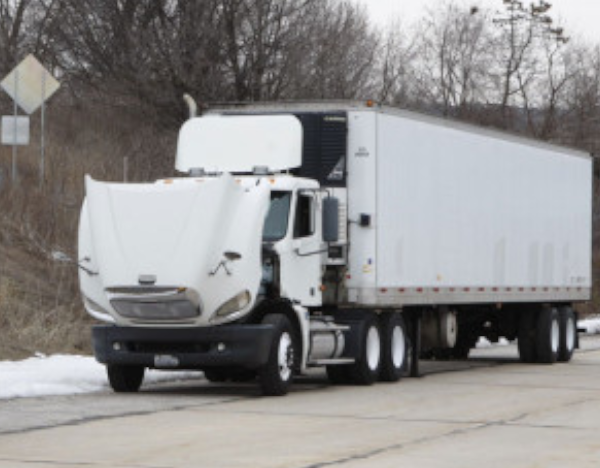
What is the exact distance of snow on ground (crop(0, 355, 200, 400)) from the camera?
20.5 meters

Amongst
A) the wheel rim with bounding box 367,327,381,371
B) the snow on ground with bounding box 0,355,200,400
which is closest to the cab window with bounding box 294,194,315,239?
the wheel rim with bounding box 367,327,381,371

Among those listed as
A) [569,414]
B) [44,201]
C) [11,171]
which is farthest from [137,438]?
[11,171]

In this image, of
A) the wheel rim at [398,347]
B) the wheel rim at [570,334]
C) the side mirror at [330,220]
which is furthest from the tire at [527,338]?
the side mirror at [330,220]

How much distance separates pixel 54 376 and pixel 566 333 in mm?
12764

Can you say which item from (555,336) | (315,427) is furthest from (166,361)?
(555,336)

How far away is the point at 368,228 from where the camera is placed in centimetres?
2350

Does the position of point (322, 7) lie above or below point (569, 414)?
above

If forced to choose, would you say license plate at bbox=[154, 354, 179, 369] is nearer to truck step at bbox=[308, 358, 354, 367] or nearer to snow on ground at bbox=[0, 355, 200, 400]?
snow on ground at bbox=[0, 355, 200, 400]

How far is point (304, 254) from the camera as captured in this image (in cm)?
2238

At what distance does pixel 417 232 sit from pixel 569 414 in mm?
6228

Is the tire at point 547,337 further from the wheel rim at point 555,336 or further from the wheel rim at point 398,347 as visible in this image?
the wheel rim at point 398,347

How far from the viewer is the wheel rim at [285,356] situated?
21.3m

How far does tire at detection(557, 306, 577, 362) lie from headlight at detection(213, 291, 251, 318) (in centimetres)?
1164

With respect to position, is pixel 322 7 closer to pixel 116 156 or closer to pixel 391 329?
pixel 116 156
